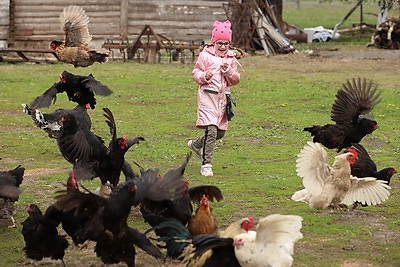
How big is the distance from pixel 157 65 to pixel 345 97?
16765mm

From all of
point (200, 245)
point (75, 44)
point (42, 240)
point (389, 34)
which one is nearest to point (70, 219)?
point (42, 240)

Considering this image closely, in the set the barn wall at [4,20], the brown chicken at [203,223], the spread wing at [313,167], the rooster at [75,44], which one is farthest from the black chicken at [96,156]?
the barn wall at [4,20]

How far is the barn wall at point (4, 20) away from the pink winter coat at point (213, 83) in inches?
840

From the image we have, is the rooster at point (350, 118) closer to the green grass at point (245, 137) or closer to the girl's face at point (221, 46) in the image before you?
the green grass at point (245, 137)

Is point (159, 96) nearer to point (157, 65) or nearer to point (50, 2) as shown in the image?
point (157, 65)

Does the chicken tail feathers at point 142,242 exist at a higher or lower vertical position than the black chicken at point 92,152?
lower

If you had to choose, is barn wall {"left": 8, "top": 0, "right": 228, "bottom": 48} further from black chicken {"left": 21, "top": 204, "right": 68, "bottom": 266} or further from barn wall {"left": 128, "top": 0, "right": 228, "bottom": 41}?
black chicken {"left": 21, "top": 204, "right": 68, "bottom": 266}

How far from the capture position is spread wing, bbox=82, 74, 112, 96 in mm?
9531

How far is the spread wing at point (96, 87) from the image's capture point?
953 centimetres

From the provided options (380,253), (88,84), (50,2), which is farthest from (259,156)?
(50,2)

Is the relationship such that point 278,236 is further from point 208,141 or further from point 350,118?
point 208,141

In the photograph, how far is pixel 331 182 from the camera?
896 cm

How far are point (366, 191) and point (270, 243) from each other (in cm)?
317

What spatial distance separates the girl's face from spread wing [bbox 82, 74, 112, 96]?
7.37ft
